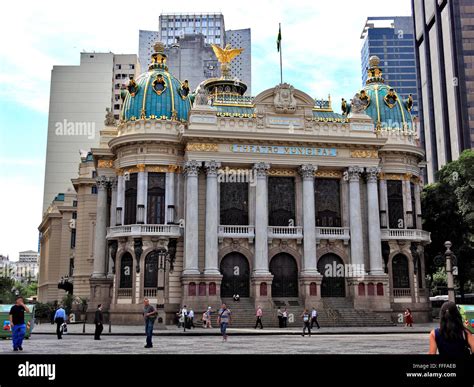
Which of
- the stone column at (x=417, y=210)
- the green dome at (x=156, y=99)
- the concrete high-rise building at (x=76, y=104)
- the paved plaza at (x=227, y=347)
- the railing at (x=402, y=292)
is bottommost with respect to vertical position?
the paved plaza at (x=227, y=347)

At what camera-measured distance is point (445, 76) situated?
11762 cm

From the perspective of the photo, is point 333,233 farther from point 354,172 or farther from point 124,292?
point 124,292

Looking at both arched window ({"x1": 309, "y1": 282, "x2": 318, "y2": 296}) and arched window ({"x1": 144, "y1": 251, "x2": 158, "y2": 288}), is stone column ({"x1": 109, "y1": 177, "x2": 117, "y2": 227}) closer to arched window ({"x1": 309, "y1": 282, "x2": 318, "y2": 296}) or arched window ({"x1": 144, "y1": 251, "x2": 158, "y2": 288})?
arched window ({"x1": 144, "y1": 251, "x2": 158, "y2": 288})

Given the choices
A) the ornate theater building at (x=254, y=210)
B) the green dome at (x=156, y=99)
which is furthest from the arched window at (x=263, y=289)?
the green dome at (x=156, y=99)

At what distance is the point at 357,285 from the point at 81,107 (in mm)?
82381

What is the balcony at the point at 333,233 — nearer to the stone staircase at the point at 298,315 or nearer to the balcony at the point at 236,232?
the stone staircase at the point at 298,315

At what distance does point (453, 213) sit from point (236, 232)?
76.7 ft

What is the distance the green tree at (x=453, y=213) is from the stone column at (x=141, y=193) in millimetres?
28003

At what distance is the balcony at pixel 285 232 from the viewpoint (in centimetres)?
4928

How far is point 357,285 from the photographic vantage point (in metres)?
49.2

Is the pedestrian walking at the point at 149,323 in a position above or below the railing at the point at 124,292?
below

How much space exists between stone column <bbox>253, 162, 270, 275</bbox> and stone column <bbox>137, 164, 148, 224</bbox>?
361 inches

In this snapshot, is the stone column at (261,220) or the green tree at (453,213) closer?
the stone column at (261,220)
